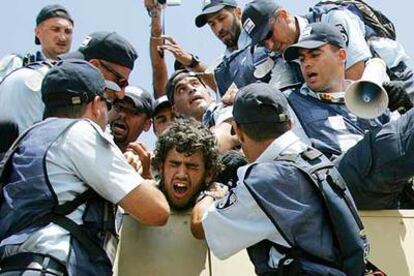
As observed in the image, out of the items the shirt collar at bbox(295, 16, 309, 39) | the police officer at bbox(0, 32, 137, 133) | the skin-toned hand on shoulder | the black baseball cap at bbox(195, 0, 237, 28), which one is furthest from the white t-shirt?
the black baseball cap at bbox(195, 0, 237, 28)

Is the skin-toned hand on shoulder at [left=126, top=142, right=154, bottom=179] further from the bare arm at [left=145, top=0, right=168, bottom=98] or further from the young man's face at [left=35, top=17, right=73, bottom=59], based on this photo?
the bare arm at [left=145, top=0, right=168, bottom=98]

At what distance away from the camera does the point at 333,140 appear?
16.4 ft

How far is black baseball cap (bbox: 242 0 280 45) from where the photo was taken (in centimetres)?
590

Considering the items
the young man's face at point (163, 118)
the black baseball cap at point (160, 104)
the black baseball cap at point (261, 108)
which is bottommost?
the young man's face at point (163, 118)

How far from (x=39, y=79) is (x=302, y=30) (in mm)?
1945

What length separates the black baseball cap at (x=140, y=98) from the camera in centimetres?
611

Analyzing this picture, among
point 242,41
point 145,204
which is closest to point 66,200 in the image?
point 145,204

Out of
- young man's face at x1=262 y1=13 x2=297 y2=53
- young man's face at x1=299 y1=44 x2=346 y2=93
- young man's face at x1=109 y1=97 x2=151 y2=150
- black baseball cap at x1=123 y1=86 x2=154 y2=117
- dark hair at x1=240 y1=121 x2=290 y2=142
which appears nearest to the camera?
dark hair at x1=240 y1=121 x2=290 y2=142

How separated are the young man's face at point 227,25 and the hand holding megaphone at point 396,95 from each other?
2230mm

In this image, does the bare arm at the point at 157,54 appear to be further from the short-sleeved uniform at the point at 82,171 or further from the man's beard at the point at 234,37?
the short-sleeved uniform at the point at 82,171

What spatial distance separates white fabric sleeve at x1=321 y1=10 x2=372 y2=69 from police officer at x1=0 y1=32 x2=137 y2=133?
1.56 m

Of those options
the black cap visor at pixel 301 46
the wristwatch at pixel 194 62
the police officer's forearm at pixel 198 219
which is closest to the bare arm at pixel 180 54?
the wristwatch at pixel 194 62

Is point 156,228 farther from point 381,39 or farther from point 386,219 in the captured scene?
point 381,39

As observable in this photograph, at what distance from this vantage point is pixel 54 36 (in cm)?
645
